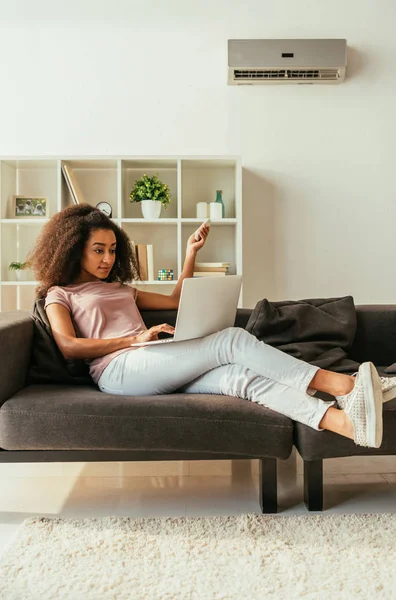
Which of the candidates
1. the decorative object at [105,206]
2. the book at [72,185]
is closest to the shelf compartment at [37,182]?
the book at [72,185]

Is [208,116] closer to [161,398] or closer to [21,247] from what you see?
[21,247]

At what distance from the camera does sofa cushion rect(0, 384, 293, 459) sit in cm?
202

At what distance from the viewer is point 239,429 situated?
2023 mm

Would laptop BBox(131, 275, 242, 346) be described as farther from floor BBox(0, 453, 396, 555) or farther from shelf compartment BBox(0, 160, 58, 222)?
shelf compartment BBox(0, 160, 58, 222)

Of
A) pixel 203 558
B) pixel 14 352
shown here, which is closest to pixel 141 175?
pixel 14 352

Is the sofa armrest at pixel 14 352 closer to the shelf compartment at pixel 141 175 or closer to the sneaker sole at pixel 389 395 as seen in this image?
the sneaker sole at pixel 389 395

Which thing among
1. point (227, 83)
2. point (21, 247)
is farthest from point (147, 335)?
point (227, 83)

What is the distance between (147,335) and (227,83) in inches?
86.4

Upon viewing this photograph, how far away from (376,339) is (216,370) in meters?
1.00

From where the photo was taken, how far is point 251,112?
3865 mm

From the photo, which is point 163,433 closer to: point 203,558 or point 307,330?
point 203,558

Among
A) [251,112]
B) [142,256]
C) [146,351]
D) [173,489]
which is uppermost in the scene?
[251,112]

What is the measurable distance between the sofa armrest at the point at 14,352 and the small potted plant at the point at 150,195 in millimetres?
1395

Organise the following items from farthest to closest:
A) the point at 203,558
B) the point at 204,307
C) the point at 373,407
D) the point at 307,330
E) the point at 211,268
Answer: the point at 211,268, the point at 307,330, the point at 204,307, the point at 373,407, the point at 203,558
